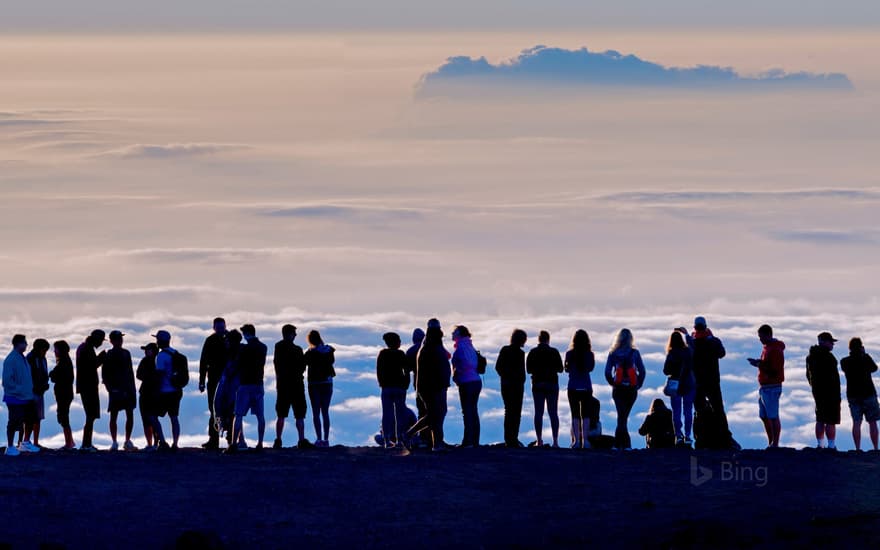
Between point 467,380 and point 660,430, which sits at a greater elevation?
point 467,380

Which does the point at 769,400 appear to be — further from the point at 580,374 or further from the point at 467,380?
the point at 467,380

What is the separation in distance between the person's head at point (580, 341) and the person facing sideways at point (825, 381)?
3.94 m

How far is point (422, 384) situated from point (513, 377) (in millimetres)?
2011

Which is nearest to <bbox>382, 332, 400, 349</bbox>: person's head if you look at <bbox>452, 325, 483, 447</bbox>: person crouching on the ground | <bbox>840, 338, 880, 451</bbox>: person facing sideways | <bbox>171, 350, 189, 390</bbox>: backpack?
<bbox>452, 325, 483, 447</bbox>: person crouching on the ground

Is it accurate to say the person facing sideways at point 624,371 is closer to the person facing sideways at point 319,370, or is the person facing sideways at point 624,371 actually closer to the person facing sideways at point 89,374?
the person facing sideways at point 319,370

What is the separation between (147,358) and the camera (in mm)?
31734

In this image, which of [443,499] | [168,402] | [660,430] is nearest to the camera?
[443,499]

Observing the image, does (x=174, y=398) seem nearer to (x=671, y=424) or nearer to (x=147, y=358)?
(x=147, y=358)

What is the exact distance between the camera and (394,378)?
1230 inches

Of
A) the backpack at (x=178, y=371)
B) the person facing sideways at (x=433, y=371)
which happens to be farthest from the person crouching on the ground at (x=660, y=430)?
the backpack at (x=178, y=371)

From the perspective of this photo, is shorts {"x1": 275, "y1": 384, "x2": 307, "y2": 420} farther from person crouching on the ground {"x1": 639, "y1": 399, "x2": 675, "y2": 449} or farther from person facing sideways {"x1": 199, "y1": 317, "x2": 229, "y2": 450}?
person crouching on the ground {"x1": 639, "y1": 399, "x2": 675, "y2": 449}

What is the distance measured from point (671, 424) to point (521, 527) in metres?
8.32

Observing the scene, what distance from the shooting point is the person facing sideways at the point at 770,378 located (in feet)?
102

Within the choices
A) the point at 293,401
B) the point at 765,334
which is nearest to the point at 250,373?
the point at 293,401
